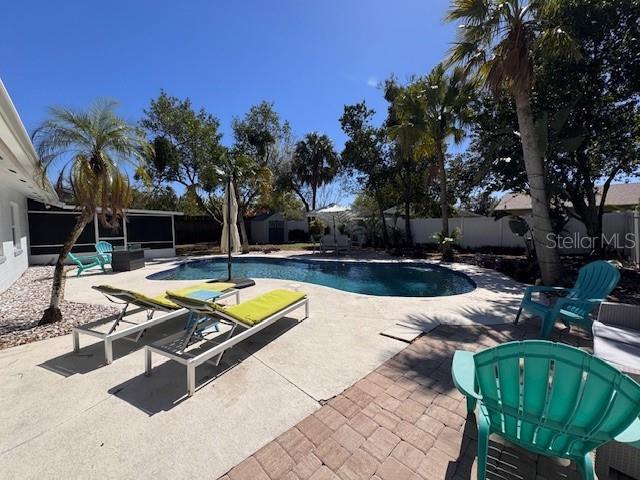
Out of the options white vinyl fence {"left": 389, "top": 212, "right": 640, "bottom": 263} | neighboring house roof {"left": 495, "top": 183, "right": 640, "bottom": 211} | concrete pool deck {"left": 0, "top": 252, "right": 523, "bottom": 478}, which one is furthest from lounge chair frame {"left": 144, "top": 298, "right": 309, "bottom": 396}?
neighboring house roof {"left": 495, "top": 183, "right": 640, "bottom": 211}

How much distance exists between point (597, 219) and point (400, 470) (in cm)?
1474

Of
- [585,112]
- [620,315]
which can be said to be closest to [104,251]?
[620,315]

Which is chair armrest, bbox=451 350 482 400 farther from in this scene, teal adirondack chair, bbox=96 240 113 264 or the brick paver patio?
teal adirondack chair, bbox=96 240 113 264

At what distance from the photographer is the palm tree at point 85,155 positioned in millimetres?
4984

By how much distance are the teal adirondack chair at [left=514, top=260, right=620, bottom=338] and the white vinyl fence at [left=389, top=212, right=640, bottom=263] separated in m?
7.97

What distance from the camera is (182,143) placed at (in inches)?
797

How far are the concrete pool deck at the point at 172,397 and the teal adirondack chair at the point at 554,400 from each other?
168 centimetres

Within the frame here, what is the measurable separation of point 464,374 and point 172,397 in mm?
2840

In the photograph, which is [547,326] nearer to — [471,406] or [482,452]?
[471,406]

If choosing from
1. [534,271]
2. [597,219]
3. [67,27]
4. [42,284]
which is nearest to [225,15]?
[67,27]

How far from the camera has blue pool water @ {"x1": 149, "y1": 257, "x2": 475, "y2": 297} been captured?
9.72 metres

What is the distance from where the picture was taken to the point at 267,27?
9.99 meters

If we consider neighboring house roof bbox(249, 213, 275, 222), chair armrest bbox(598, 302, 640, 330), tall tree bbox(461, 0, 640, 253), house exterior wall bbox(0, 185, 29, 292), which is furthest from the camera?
neighboring house roof bbox(249, 213, 275, 222)

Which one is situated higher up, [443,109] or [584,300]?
[443,109]
